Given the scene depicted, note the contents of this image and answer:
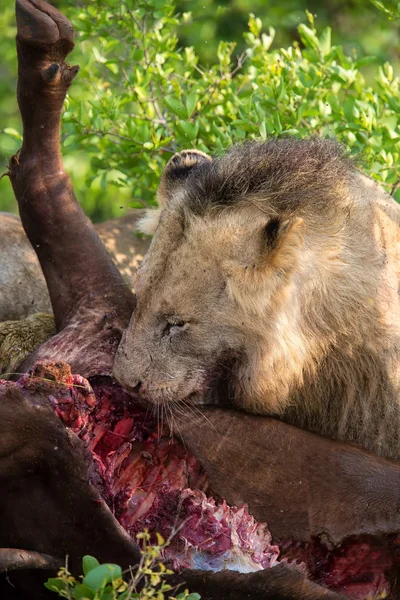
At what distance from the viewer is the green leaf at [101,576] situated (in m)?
2.10

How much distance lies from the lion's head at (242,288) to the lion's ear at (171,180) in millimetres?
263

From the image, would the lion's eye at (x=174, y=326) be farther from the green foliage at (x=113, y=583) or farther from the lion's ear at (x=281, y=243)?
the green foliage at (x=113, y=583)

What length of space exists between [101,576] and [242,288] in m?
1.26

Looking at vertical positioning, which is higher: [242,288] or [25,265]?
[242,288]

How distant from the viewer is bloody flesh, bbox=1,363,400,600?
2.54 m

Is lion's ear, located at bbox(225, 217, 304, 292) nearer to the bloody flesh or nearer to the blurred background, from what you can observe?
the bloody flesh

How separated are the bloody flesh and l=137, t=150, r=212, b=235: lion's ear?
86 cm

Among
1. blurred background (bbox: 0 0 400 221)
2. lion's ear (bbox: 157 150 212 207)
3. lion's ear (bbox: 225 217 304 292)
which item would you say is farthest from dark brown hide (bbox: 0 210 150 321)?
blurred background (bbox: 0 0 400 221)

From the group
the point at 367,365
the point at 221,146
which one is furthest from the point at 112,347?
the point at 221,146

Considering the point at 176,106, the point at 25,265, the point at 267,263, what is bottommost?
the point at 25,265

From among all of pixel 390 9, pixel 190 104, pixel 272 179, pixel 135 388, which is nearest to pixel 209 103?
pixel 190 104

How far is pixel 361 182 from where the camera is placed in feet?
12.3

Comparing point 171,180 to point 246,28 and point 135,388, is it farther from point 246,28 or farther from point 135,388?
point 246,28

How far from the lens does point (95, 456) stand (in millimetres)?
2574
